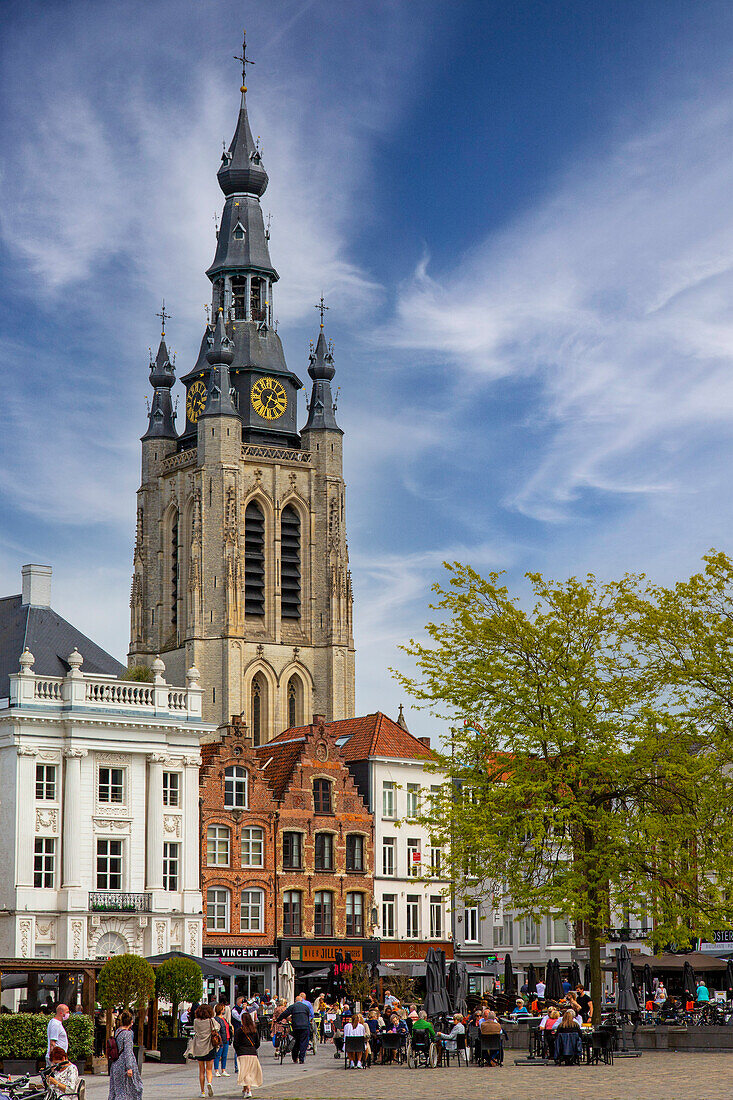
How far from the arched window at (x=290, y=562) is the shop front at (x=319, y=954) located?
43213mm

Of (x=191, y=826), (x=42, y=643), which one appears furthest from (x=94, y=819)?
(x=42, y=643)

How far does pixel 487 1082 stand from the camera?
87.1 ft

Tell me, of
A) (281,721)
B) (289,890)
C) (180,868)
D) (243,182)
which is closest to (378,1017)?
(180,868)

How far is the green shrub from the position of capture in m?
30.6

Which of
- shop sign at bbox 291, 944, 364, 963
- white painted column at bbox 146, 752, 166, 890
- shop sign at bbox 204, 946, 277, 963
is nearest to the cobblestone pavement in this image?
white painted column at bbox 146, 752, 166, 890

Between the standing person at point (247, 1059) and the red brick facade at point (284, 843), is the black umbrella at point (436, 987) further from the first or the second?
the red brick facade at point (284, 843)

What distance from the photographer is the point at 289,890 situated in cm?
5766

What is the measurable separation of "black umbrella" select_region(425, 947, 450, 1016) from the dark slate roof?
20.7m

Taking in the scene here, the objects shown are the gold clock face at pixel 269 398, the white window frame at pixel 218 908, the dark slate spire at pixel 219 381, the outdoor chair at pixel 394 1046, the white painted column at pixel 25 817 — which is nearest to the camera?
the outdoor chair at pixel 394 1046

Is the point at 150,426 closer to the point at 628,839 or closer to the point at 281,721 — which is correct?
the point at 281,721

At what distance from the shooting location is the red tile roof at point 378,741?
62188 mm

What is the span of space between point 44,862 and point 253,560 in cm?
5232

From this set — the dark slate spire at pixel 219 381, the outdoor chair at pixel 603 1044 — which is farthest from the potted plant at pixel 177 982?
the dark slate spire at pixel 219 381

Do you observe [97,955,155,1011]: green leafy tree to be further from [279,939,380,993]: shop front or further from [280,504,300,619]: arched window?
[280,504,300,619]: arched window
